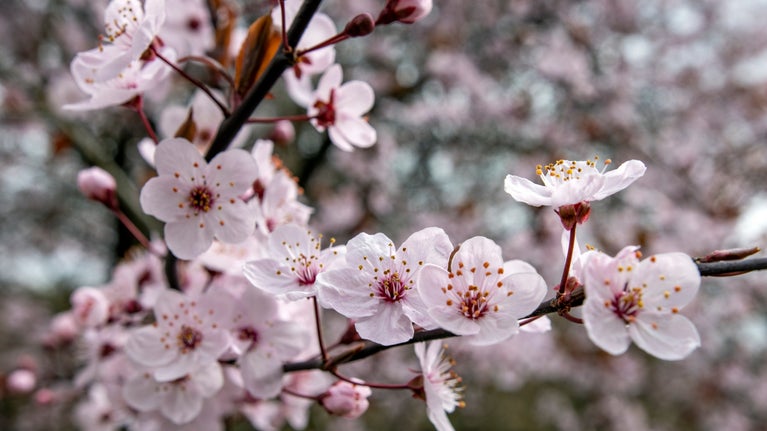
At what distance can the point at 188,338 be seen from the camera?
3.63 ft

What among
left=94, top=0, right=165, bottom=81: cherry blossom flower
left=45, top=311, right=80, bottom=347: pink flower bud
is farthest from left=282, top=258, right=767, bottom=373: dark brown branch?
left=45, top=311, right=80, bottom=347: pink flower bud

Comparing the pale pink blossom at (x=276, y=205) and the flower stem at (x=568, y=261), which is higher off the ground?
the flower stem at (x=568, y=261)

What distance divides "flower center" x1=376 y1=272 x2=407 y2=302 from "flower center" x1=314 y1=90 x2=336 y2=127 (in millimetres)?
492

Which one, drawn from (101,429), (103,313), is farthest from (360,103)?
(101,429)

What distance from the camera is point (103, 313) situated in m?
1.44

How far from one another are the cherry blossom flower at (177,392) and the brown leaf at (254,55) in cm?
56

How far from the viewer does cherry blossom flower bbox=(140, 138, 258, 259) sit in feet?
3.36

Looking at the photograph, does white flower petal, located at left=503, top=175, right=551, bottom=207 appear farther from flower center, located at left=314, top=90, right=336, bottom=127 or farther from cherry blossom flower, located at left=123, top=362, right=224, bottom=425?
cherry blossom flower, located at left=123, top=362, right=224, bottom=425

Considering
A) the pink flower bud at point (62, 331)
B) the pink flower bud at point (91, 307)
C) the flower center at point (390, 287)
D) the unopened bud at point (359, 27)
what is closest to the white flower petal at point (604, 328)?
the flower center at point (390, 287)

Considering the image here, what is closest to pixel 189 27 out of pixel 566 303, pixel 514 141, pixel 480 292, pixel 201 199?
pixel 201 199

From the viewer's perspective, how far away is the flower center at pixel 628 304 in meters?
0.77

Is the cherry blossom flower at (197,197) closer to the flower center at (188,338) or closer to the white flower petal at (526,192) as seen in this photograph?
the flower center at (188,338)

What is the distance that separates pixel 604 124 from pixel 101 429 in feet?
12.5

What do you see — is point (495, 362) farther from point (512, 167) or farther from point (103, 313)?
point (103, 313)
